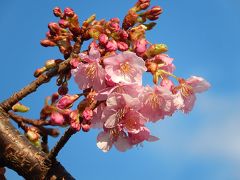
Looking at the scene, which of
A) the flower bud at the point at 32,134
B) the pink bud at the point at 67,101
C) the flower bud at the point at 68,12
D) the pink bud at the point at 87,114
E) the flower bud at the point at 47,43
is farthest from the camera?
the flower bud at the point at 32,134

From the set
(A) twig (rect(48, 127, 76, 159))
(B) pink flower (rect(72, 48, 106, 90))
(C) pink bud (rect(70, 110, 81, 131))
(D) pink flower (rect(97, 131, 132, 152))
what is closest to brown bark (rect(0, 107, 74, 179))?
(A) twig (rect(48, 127, 76, 159))

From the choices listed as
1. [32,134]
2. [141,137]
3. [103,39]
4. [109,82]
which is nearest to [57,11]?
[103,39]

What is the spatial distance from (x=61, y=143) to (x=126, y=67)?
72 centimetres

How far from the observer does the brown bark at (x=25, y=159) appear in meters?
3.45

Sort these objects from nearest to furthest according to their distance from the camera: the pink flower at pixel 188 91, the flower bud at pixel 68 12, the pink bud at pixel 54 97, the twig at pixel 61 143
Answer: the twig at pixel 61 143
the pink flower at pixel 188 91
the flower bud at pixel 68 12
the pink bud at pixel 54 97

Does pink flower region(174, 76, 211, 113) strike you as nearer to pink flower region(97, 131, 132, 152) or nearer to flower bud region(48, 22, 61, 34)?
pink flower region(97, 131, 132, 152)

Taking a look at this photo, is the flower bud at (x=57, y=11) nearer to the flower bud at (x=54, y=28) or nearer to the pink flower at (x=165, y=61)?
the flower bud at (x=54, y=28)

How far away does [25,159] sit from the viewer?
11.4 ft

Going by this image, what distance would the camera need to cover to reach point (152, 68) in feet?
10.7

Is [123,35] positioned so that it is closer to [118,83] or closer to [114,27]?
[114,27]

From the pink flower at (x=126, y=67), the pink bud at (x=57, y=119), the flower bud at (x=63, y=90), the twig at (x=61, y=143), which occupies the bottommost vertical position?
the twig at (x=61, y=143)

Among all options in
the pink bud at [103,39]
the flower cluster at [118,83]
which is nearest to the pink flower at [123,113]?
the flower cluster at [118,83]

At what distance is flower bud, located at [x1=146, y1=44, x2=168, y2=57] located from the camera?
3296mm

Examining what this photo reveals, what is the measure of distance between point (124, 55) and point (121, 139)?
2.01 feet
